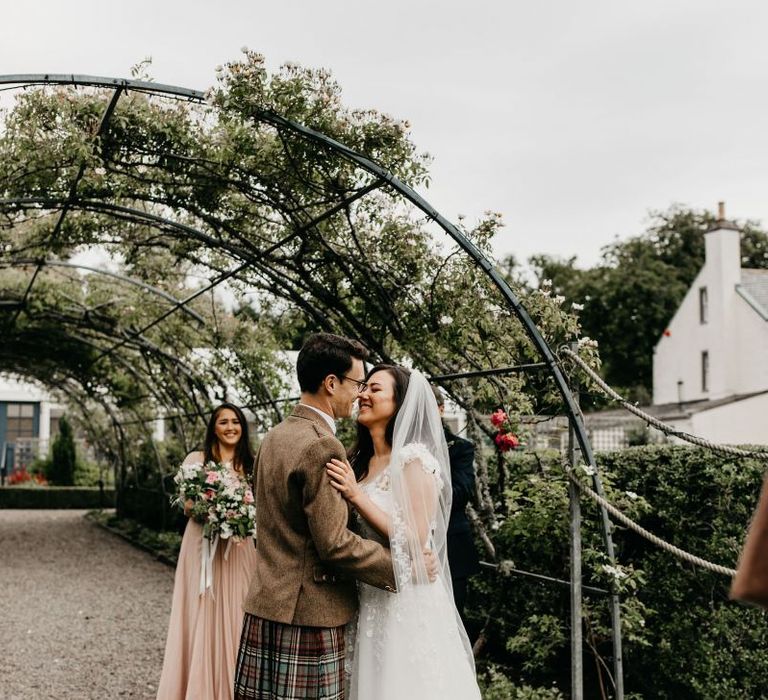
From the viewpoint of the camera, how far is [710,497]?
16.8 ft

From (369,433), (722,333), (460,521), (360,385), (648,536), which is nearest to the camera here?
(360,385)

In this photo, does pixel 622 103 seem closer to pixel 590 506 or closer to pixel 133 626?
pixel 590 506

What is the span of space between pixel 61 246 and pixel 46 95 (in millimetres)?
2818

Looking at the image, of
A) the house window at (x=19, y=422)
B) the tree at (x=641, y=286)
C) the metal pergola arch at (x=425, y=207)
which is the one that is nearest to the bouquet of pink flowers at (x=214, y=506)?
the metal pergola arch at (x=425, y=207)

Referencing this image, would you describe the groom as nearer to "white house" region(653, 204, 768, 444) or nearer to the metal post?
the metal post

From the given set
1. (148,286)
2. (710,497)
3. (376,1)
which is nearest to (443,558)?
(710,497)

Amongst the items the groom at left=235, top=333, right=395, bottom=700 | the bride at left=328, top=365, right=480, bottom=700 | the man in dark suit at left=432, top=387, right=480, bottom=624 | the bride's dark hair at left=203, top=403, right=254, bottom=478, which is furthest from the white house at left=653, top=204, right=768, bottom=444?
the groom at left=235, top=333, right=395, bottom=700

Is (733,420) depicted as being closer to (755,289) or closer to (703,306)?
→ (755,289)

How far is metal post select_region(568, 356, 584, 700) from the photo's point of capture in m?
4.24

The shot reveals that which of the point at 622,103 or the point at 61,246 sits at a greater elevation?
the point at 622,103

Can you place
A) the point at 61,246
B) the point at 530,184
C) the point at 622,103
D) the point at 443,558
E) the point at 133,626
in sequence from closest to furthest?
the point at 443,558 → the point at 61,246 → the point at 133,626 → the point at 622,103 → the point at 530,184

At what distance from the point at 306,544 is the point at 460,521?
80.9 inches

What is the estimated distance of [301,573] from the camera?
2.88 m

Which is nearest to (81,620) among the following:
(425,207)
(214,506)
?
(214,506)
